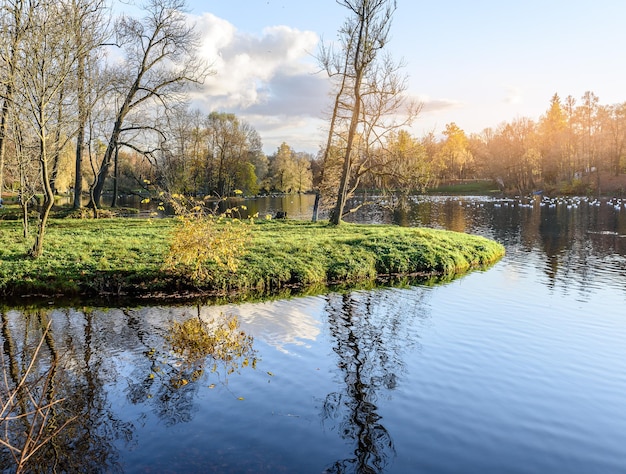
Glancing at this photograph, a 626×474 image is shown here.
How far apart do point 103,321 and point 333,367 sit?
7073mm

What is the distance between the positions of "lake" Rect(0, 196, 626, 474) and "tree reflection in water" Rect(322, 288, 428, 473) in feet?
0.15

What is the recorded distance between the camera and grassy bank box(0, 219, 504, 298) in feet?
55.4

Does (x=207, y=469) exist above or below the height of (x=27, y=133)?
below

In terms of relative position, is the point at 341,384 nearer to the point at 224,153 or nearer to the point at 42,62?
the point at 42,62

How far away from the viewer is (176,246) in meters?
16.7

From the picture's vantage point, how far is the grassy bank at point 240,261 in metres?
16.9

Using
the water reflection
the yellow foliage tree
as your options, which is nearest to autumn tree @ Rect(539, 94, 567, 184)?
the water reflection

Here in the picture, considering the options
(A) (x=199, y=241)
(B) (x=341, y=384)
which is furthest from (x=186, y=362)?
(A) (x=199, y=241)

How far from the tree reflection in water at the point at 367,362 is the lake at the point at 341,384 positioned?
0.15ft

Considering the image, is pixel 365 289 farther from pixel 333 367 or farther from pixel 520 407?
pixel 520 407

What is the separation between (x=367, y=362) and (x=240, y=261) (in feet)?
29.0

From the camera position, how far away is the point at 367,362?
11.3 m

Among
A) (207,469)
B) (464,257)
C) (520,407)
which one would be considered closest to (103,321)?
(207,469)

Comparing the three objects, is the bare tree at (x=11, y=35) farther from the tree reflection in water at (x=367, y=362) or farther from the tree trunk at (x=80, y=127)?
the tree reflection in water at (x=367, y=362)
